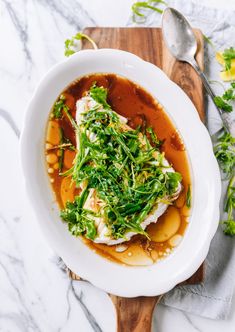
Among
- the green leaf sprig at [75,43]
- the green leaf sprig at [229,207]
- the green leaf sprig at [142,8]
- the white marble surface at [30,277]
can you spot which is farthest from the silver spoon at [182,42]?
the white marble surface at [30,277]

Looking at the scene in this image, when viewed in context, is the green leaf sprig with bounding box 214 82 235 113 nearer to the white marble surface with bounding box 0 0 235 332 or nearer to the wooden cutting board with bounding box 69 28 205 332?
the wooden cutting board with bounding box 69 28 205 332

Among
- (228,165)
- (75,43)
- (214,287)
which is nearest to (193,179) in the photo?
(228,165)

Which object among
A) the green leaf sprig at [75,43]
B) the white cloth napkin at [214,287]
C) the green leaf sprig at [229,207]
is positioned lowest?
the white cloth napkin at [214,287]

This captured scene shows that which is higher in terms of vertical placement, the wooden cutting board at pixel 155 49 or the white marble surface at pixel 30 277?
the wooden cutting board at pixel 155 49

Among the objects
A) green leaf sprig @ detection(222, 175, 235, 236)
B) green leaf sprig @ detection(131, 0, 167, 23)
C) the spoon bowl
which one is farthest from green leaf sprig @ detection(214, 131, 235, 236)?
green leaf sprig @ detection(131, 0, 167, 23)

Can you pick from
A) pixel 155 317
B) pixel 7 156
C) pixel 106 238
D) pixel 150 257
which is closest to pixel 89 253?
pixel 106 238

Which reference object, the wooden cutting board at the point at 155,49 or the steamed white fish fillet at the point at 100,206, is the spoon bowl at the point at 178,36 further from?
the steamed white fish fillet at the point at 100,206
